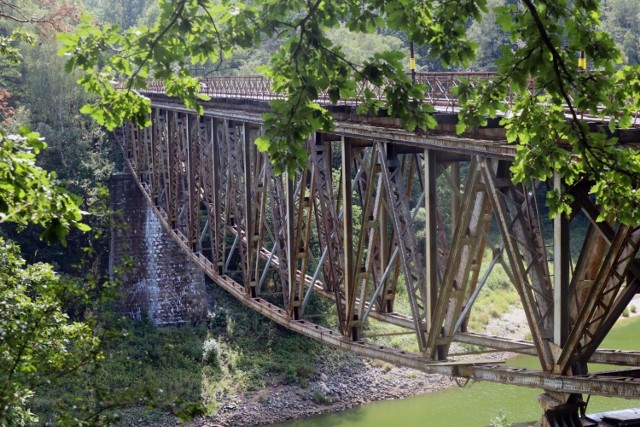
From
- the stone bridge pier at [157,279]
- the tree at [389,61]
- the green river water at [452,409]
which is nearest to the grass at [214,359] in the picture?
the stone bridge pier at [157,279]

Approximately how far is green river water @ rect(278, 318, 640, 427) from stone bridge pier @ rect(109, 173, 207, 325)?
6934mm

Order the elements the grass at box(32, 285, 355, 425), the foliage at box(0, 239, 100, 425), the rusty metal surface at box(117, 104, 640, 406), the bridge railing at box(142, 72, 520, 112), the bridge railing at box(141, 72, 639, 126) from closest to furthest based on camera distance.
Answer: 1. the foliage at box(0, 239, 100, 425)
2. the rusty metal surface at box(117, 104, 640, 406)
3. the bridge railing at box(141, 72, 639, 126)
4. the bridge railing at box(142, 72, 520, 112)
5. the grass at box(32, 285, 355, 425)

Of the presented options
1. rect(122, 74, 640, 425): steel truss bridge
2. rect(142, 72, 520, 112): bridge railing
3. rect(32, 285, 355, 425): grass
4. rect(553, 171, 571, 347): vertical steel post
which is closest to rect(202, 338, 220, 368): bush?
rect(32, 285, 355, 425): grass

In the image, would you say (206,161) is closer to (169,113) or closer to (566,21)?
(169,113)

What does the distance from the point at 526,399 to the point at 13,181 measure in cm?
2332

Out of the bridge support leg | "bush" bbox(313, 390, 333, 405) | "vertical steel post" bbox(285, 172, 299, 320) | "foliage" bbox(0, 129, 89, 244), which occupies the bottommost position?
"bush" bbox(313, 390, 333, 405)

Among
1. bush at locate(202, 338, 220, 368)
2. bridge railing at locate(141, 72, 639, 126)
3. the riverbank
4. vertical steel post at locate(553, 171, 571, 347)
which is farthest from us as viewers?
bush at locate(202, 338, 220, 368)

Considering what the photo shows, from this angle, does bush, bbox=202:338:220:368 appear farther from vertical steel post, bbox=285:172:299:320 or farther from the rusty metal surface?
vertical steel post, bbox=285:172:299:320

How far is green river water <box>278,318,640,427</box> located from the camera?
25.5m

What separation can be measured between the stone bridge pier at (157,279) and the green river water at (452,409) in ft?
22.8

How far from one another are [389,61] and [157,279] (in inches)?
1092

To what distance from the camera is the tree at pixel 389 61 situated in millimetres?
6418

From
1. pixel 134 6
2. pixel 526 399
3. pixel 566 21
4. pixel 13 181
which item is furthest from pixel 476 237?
pixel 134 6

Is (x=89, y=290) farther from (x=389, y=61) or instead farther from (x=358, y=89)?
(x=358, y=89)
